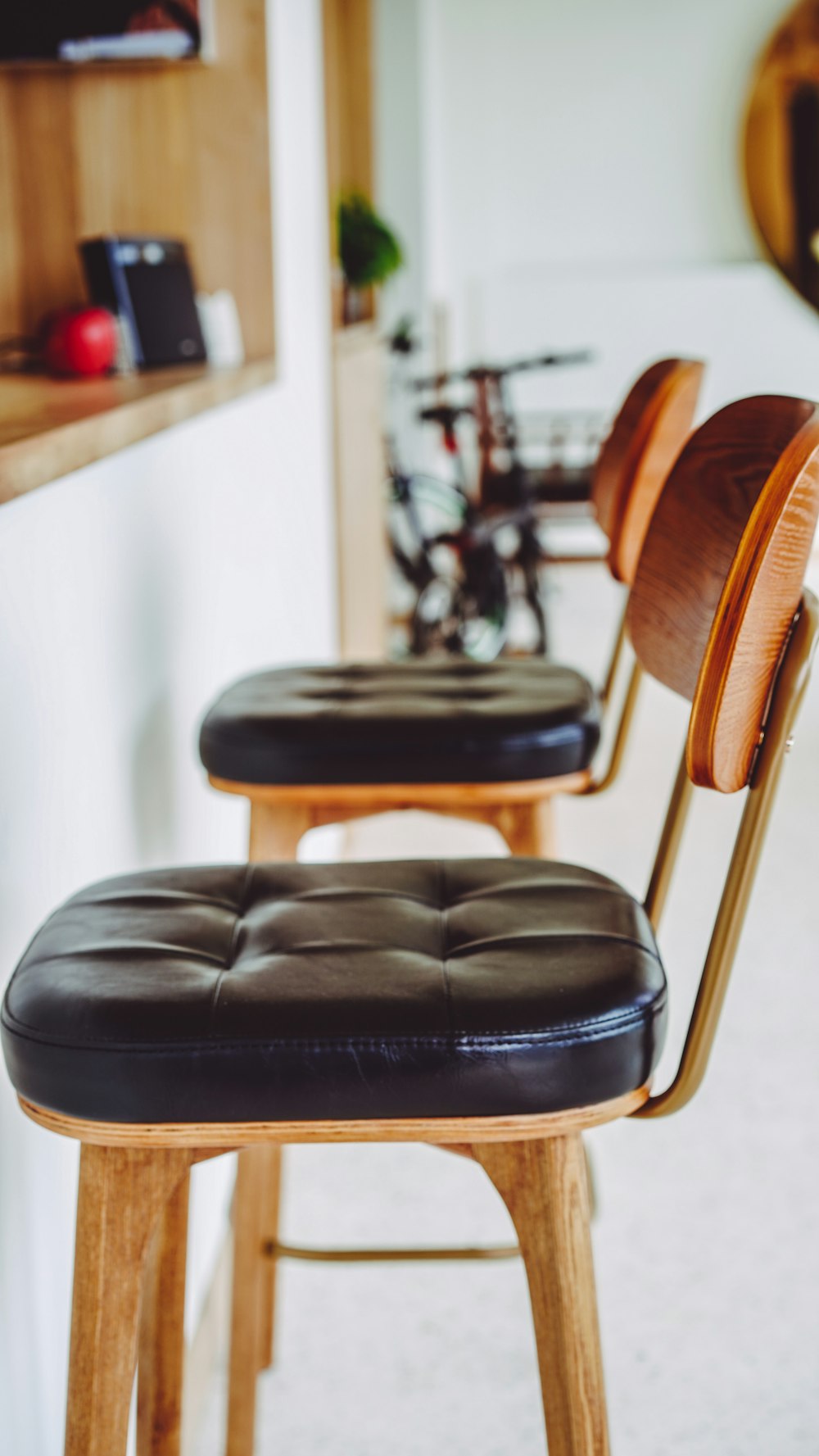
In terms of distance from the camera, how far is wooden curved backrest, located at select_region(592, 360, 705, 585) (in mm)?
1404

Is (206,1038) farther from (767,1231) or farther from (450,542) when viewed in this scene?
(450,542)

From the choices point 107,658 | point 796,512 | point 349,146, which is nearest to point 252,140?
point 107,658

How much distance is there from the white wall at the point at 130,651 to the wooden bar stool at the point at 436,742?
0.11 meters

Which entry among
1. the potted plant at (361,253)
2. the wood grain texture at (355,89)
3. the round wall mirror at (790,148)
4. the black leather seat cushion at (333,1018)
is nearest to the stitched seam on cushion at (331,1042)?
the black leather seat cushion at (333,1018)

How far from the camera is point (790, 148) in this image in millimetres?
6004

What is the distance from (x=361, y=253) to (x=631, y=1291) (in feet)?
8.17

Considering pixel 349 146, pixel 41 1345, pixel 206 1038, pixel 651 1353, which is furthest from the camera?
pixel 349 146

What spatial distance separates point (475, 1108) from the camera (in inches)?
30.1

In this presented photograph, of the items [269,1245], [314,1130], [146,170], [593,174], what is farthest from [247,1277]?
[593,174]

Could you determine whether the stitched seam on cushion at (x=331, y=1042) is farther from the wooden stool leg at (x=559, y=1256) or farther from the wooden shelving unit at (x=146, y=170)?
the wooden shelving unit at (x=146, y=170)

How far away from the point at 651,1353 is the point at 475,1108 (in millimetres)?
918

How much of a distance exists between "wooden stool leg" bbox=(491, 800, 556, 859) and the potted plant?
2274 millimetres

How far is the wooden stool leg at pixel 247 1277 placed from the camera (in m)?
1.31

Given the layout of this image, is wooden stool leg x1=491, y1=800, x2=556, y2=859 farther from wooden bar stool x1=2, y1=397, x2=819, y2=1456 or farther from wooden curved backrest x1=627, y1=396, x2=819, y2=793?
wooden bar stool x1=2, y1=397, x2=819, y2=1456
